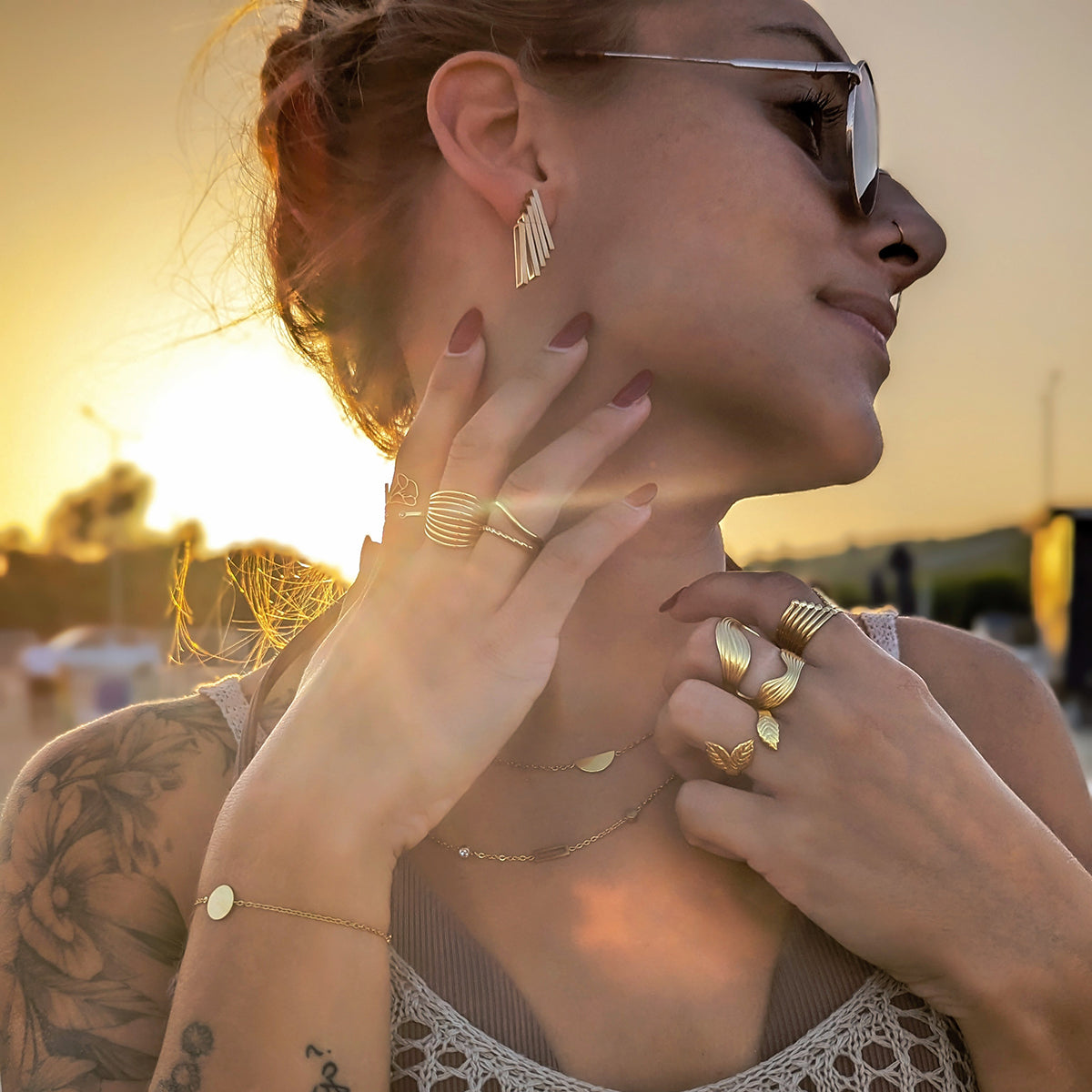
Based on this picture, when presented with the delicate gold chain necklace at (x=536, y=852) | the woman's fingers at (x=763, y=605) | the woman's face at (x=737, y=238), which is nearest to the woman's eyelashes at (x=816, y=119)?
the woman's face at (x=737, y=238)

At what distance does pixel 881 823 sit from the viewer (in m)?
1.60

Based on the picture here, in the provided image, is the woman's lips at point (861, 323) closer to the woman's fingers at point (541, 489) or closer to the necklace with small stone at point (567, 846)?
the woman's fingers at point (541, 489)

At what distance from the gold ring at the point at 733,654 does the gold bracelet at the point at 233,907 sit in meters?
0.66

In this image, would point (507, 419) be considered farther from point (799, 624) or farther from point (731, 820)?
point (731, 820)

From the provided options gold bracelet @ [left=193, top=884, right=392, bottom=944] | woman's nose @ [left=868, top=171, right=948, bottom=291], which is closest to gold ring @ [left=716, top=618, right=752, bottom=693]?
gold bracelet @ [left=193, top=884, right=392, bottom=944]

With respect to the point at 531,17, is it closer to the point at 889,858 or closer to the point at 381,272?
the point at 381,272

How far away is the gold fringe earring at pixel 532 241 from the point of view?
195cm

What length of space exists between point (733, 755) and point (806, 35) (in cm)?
131

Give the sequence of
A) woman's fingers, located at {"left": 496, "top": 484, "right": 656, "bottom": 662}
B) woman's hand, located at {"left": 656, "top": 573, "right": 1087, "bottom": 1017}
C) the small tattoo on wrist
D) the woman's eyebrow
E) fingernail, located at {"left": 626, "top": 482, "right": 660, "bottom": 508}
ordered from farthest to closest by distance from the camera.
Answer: the woman's eyebrow → fingernail, located at {"left": 626, "top": 482, "right": 660, "bottom": 508} → woman's fingers, located at {"left": 496, "top": 484, "right": 656, "bottom": 662} → woman's hand, located at {"left": 656, "top": 573, "right": 1087, "bottom": 1017} → the small tattoo on wrist

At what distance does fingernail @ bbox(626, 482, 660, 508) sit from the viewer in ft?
5.98

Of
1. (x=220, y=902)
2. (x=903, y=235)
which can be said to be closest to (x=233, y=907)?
(x=220, y=902)

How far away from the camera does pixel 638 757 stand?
204 centimetres

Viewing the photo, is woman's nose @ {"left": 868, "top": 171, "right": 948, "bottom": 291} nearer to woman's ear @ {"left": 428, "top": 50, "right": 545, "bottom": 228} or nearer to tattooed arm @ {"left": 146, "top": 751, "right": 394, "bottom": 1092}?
woman's ear @ {"left": 428, "top": 50, "right": 545, "bottom": 228}

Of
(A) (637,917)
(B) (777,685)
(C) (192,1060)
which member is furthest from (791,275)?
(C) (192,1060)
